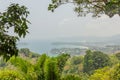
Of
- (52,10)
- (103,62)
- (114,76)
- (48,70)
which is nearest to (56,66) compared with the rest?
(48,70)

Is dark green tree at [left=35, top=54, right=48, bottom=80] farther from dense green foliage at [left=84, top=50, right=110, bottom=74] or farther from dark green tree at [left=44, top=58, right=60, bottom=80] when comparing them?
dense green foliage at [left=84, top=50, right=110, bottom=74]

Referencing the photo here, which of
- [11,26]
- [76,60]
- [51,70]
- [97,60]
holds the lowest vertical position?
[76,60]

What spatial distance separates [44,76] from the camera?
44.3 ft

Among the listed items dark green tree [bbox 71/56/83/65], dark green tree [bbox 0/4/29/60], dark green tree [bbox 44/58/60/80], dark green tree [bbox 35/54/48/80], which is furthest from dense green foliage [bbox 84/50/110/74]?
dark green tree [bbox 0/4/29/60]

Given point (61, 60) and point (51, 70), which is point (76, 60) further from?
point (51, 70)

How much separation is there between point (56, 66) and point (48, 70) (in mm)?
329

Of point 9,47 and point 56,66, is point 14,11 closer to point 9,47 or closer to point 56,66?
point 9,47

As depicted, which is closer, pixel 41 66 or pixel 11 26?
pixel 11 26

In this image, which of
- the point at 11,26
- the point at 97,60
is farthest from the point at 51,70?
the point at 97,60

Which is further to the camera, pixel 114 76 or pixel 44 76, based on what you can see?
pixel 114 76

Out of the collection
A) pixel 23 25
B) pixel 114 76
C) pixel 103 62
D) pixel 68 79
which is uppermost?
pixel 23 25

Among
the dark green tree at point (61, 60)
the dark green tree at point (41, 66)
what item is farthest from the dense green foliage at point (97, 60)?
the dark green tree at point (41, 66)

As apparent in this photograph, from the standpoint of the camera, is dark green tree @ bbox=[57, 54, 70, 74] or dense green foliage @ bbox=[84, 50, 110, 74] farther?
dense green foliage @ bbox=[84, 50, 110, 74]

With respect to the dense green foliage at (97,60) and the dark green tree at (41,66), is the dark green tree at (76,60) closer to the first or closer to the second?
the dense green foliage at (97,60)
